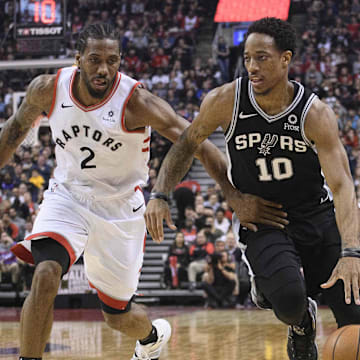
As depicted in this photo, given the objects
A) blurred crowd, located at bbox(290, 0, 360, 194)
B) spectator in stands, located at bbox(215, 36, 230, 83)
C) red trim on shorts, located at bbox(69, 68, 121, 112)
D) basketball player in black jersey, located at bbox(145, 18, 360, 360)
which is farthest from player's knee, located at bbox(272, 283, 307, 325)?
spectator in stands, located at bbox(215, 36, 230, 83)

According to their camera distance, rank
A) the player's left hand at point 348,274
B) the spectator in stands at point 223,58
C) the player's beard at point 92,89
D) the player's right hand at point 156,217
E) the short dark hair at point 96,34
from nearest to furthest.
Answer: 1. the player's left hand at point 348,274
2. the player's right hand at point 156,217
3. the short dark hair at point 96,34
4. the player's beard at point 92,89
5. the spectator in stands at point 223,58

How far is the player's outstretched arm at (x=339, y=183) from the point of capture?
3.53 meters

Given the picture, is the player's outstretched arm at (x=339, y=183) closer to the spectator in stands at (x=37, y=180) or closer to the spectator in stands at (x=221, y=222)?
the spectator in stands at (x=221, y=222)

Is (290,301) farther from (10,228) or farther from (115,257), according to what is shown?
(10,228)

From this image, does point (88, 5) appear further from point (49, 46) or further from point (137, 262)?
point (137, 262)

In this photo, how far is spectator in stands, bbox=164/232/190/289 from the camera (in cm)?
1206

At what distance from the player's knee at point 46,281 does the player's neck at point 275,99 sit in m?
1.55

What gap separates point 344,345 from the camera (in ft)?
11.8

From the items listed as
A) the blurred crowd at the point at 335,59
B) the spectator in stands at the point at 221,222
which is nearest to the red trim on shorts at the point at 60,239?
the spectator in stands at the point at 221,222

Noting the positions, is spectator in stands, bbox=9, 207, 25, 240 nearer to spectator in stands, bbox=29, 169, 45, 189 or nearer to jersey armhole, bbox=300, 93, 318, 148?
spectator in stands, bbox=29, 169, 45, 189

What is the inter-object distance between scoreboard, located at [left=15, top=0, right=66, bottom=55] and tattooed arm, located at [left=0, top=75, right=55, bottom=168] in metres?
6.61

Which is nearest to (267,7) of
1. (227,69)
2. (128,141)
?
(227,69)

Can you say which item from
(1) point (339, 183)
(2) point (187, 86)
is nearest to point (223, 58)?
(2) point (187, 86)

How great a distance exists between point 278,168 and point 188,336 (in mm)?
4555
